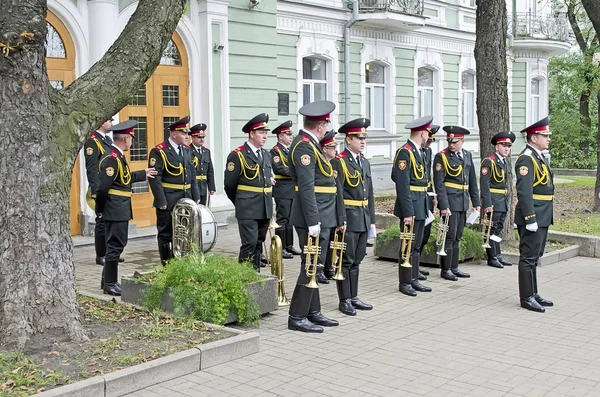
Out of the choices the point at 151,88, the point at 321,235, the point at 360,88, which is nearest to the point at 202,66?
the point at 151,88

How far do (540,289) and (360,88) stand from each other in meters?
11.5

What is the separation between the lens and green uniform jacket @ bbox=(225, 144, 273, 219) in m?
8.85

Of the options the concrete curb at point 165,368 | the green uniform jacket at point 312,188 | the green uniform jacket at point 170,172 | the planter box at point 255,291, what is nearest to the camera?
the concrete curb at point 165,368

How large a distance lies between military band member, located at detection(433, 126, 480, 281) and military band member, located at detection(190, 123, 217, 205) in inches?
132

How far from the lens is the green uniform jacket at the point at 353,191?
309 inches

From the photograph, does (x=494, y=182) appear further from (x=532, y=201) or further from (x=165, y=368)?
(x=165, y=368)

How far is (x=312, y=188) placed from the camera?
23.0 ft

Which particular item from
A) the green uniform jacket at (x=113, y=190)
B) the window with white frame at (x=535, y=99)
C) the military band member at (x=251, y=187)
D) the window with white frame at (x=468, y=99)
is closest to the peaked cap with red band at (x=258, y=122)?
the military band member at (x=251, y=187)

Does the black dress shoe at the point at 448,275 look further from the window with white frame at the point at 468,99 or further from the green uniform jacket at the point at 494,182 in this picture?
the window with white frame at the point at 468,99

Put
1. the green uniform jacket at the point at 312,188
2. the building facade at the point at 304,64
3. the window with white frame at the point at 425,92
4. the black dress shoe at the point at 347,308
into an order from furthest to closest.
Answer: the window with white frame at the point at 425,92
the building facade at the point at 304,64
the black dress shoe at the point at 347,308
the green uniform jacket at the point at 312,188

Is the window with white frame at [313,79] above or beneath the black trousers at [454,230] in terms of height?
above

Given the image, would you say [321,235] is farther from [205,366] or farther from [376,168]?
[376,168]

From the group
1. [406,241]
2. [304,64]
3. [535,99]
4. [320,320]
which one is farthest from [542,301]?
[535,99]

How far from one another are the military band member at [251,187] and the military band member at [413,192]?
1.54 metres
